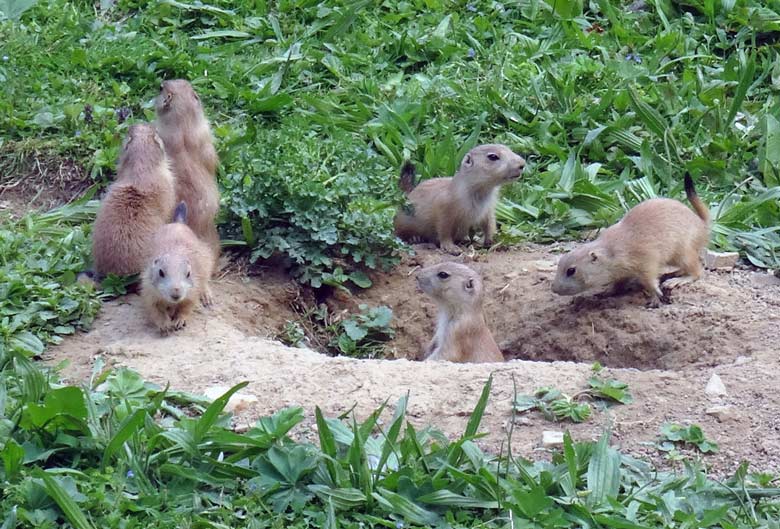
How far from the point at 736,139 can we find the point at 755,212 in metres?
1.07

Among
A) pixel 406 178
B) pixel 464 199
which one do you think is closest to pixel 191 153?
pixel 406 178

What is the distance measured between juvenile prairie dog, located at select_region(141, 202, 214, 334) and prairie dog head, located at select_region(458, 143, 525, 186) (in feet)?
6.57

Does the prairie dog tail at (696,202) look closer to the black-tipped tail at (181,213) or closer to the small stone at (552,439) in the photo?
the small stone at (552,439)

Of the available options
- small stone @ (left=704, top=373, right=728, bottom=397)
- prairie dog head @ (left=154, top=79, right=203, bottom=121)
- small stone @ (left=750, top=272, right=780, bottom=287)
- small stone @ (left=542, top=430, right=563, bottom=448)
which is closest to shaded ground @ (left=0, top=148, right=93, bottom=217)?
prairie dog head @ (left=154, top=79, right=203, bottom=121)

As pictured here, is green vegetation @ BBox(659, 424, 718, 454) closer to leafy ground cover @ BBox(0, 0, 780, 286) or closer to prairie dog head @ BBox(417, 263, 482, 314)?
prairie dog head @ BBox(417, 263, 482, 314)

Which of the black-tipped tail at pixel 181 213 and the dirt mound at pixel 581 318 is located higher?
the black-tipped tail at pixel 181 213

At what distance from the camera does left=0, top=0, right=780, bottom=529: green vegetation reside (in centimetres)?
454

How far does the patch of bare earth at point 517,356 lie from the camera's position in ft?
17.0

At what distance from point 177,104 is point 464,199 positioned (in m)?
2.00

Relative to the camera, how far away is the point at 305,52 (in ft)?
31.9

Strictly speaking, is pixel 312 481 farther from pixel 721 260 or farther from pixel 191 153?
pixel 191 153

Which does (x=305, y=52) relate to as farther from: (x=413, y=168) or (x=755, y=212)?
(x=755, y=212)

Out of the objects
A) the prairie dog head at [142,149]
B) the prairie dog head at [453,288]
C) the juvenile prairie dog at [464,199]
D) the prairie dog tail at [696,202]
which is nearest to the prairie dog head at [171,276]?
the prairie dog head at [142,149]

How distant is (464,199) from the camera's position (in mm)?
7828
